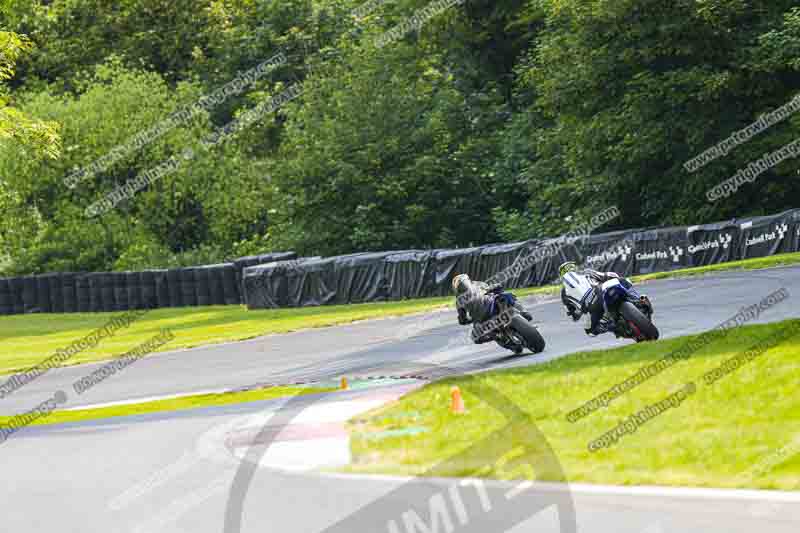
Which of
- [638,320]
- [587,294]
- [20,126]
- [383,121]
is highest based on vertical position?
[20,126]

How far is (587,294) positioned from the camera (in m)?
16.2

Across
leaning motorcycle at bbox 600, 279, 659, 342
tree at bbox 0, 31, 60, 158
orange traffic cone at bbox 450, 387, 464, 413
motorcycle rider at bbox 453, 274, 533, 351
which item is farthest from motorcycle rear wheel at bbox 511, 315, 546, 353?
tree at bbox 0, 31, 60, 158

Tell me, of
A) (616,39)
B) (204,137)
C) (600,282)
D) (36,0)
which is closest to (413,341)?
(600,282)

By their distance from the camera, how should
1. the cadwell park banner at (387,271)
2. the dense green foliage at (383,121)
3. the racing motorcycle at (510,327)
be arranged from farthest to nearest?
the dense green foliage at (383,121)
the cadwell park banner at (387,271)
the racing motorcycle at (510,327)

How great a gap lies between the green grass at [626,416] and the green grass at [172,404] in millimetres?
2986

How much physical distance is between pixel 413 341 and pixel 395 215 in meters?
23.6

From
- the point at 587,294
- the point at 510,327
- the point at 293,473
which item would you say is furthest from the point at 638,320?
the point at 293,473

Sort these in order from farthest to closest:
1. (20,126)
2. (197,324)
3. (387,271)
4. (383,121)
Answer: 1. (383,121)
2. (197,324)
3. (387,271)
4. (20,126)

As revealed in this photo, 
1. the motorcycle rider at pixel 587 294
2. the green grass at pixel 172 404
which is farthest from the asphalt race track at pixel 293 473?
the motorcycle rider at pixel 587 294

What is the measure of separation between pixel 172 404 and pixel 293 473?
708 cm

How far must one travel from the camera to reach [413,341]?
861 inches

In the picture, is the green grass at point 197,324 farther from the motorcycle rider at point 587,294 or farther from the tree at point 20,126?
the motorcycle rider at point 587,294

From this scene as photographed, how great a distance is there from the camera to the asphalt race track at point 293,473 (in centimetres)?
809

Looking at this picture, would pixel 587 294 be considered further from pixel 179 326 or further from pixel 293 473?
pixel 179 326
